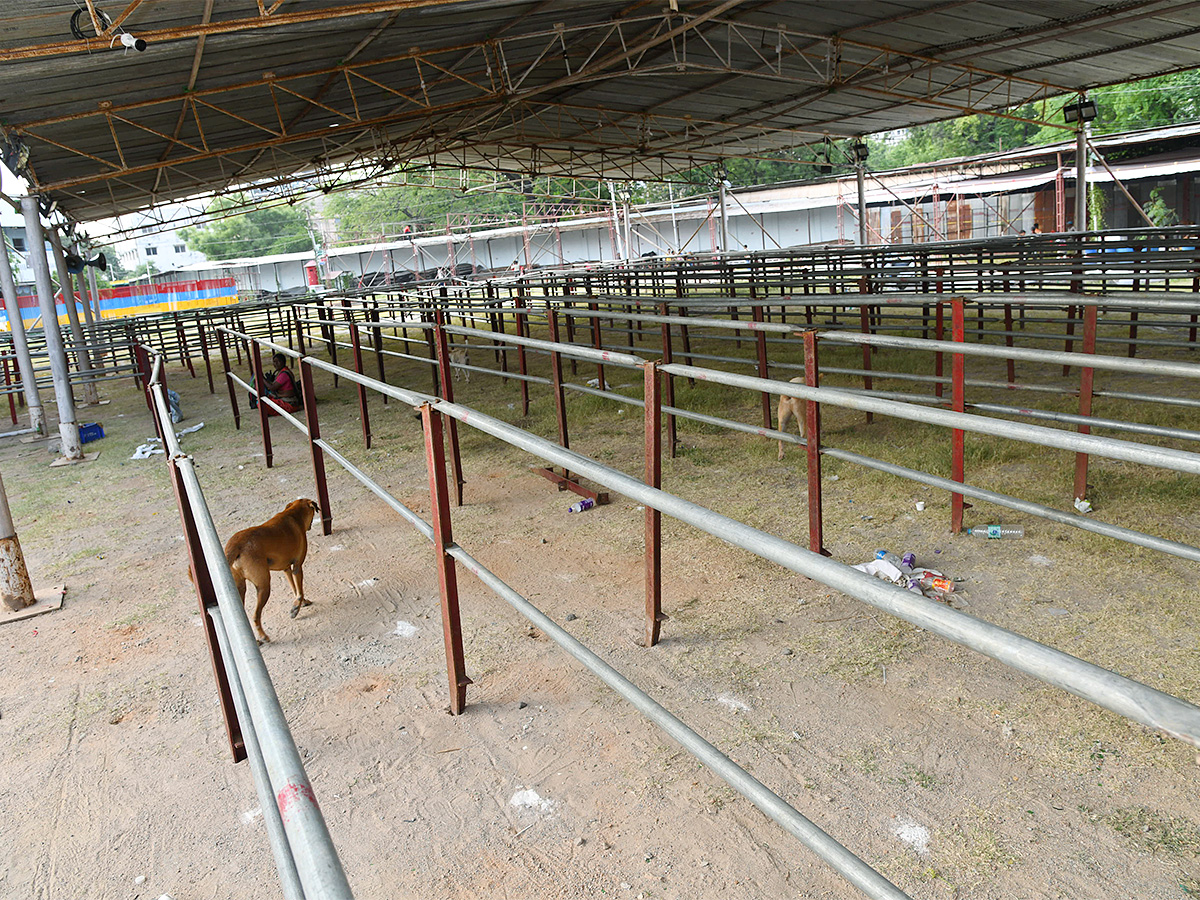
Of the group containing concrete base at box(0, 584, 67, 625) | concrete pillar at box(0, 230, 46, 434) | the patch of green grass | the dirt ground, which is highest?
concrete pillar at box(0, 230, 46, 434)

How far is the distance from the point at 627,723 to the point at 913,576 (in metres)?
1.69

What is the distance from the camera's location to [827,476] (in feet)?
18.2

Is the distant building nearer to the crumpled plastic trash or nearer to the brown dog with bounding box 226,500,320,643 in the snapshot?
the crumpled plastic trash

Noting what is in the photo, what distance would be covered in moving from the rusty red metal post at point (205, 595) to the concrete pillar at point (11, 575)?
2.30m

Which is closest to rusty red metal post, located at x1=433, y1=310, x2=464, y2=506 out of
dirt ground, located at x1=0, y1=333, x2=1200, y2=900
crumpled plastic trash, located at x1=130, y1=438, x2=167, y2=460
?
dirt ground, located at x1=0, y1=333, x2=1200, y2=900

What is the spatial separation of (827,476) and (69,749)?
14.5 feet

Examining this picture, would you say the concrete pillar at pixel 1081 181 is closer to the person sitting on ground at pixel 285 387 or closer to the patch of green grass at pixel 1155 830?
the person sitting on ground at pixel 285 387

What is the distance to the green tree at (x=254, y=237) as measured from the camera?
5816 cm

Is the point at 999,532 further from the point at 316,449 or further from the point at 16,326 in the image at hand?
the point at 16,326

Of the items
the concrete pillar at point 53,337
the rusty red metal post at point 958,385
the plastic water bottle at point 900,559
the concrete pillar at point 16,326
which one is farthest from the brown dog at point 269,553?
the concrete pillar at point 16,326

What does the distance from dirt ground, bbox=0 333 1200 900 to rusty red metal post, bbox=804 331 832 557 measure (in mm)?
263

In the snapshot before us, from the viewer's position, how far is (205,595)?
282 centimetres

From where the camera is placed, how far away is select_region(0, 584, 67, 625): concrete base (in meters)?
4.39

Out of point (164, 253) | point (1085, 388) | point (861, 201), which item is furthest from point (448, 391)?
point (164, 253)
